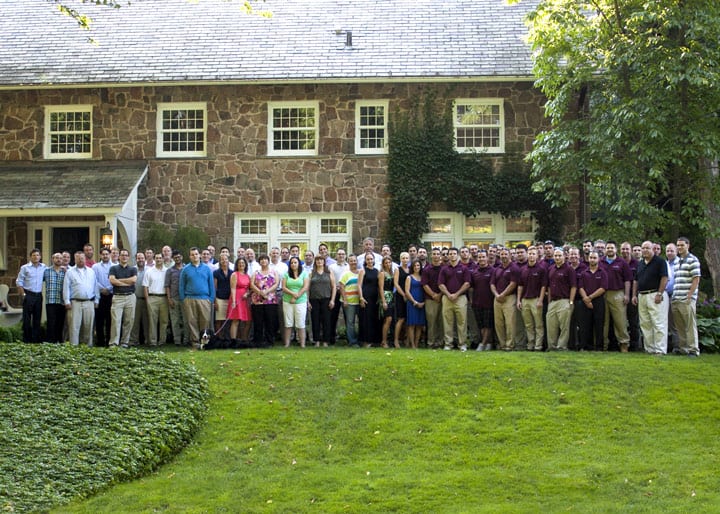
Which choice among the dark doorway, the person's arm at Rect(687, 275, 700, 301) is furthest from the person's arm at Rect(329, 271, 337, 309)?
the dark doorway

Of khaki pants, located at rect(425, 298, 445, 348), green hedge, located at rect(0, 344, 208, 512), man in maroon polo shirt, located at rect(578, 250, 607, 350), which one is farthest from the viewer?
khaki pants, located at rect(425, 298, 445, 348)

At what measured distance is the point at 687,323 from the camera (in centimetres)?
1338

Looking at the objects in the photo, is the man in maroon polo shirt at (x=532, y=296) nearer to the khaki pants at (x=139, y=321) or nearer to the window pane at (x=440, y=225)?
the khaki pants at (x=139, y=321)

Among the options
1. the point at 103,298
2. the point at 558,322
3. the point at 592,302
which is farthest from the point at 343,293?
the point at 103,298

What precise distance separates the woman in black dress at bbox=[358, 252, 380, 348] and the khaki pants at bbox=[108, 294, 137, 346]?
386 centimetres

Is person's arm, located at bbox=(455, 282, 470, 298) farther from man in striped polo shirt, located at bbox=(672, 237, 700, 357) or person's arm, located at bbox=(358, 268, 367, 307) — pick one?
man in striped polo shirt, located at bbox=(672, 237, 700, 357)

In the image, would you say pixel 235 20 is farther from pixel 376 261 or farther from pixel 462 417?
pixel 462 417

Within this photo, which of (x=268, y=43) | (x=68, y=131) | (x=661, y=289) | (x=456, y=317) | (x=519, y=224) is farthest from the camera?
(x=268, y=43)

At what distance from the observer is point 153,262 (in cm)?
1569

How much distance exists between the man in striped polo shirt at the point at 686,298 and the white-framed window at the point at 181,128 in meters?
11.8

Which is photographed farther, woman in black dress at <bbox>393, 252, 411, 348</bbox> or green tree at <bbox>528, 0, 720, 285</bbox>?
green tree at <bbox>528, 0, 720, 285</bbox>

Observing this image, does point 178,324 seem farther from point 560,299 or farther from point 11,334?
point 560,299

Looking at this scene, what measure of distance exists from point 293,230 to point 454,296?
748cm

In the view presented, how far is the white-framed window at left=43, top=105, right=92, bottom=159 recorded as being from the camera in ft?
70.4
